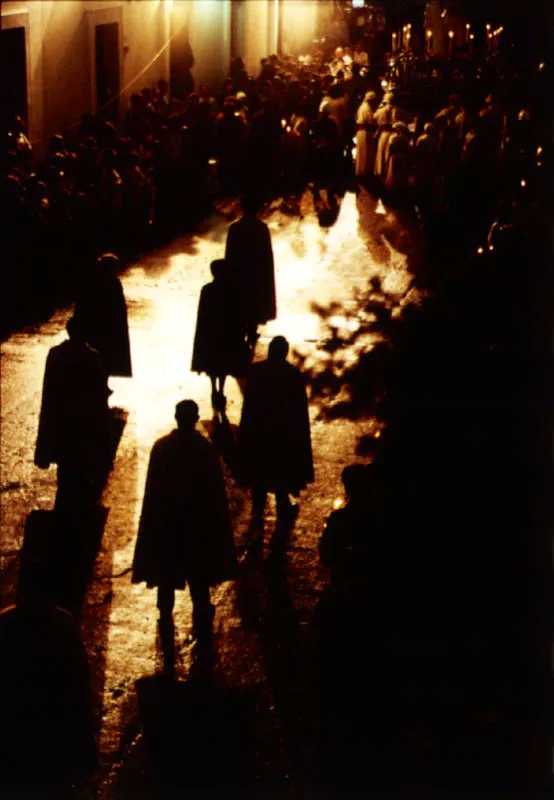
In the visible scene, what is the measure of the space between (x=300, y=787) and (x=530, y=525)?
286 cm

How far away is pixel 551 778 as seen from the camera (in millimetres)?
5633

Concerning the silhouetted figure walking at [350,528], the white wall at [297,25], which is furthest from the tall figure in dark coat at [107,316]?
the white wall at [297,25]

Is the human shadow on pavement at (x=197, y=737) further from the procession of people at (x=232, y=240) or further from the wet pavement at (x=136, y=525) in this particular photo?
the procession of people at (x=232, y=240)

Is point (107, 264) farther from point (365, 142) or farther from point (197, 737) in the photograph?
point (365, 142)

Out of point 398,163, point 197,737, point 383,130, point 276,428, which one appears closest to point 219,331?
point 276,428

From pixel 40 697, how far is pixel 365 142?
59.6ft

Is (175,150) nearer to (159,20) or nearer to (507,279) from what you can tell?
(159,20)

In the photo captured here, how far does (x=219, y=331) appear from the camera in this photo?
1100cm

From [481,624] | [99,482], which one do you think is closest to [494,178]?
[99,482]

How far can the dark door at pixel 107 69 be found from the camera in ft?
74.8

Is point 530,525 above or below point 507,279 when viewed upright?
below

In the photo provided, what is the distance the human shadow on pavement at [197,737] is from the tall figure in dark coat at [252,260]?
19.8 feet

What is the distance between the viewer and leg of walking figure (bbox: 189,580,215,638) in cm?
733

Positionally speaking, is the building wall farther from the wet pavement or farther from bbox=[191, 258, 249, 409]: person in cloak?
bbox=[191, 258, 249, 409]: person in cloak
